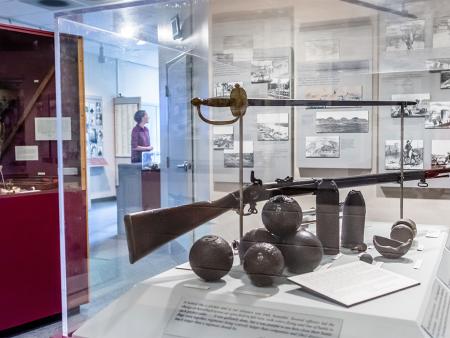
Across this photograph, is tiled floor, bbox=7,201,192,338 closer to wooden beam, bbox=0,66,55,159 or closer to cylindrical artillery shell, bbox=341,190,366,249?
cylindrical artillery shell, bbox=341,190,366,249

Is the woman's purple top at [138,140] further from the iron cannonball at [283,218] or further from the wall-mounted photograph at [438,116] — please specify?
the wall-mounted photograph at [438,116]

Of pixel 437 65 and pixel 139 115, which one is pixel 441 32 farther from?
pixel 139 115

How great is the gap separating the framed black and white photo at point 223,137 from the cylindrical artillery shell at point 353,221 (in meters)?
0.38

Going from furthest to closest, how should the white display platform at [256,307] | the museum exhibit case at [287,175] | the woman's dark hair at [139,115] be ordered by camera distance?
the woman's dark hair at [139,115], the museum exhibit case at [287,175], the white display platform at [256,307]

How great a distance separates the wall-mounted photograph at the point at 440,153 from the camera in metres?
1.27

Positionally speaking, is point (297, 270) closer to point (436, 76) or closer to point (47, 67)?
point (436, 76)

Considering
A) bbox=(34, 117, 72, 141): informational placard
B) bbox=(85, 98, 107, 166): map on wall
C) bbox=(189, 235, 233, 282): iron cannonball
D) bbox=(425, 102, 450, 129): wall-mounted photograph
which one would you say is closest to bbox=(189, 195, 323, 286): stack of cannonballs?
bbox=(189, 235, 233, 282): iron cannonball

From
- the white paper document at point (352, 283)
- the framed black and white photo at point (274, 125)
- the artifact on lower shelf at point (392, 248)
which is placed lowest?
the white paper document at point (352, 283)

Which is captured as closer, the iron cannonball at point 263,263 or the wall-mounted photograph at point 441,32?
the iron cannonball at point 263,263

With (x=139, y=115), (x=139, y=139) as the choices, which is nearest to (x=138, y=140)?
(x=139, y=139)

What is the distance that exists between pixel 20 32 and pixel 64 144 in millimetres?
782

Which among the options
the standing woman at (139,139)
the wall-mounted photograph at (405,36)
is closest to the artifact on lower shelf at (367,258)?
the wall-mounted photograph at (405,36)

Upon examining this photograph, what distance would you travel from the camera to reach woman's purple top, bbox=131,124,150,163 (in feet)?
5.70

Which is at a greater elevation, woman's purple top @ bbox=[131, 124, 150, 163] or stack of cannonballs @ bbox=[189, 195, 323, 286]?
woman's purple top @ bbox=[131, 124, 150, 163]
